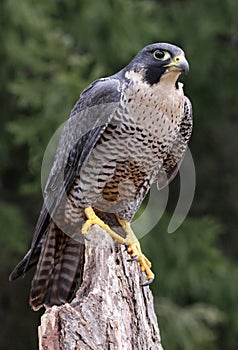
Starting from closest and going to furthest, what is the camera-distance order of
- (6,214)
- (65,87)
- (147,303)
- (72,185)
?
(147,303)
(72,185)
(65,87)
(6,214)

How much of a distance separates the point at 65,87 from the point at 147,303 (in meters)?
3.03

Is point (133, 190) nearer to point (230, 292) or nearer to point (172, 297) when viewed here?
point (172, 297)

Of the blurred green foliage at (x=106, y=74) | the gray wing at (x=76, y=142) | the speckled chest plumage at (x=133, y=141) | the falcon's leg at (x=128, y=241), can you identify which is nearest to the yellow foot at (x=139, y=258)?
the falcon's leg at (x=128, y=241)

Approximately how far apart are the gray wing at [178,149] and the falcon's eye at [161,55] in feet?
0.85

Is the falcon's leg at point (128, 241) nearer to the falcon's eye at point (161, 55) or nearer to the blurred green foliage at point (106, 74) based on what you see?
the falcon's eye at point (161, 55)

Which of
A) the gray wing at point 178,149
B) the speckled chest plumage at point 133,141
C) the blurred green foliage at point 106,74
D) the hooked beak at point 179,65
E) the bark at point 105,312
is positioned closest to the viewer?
the bark at point 105,312

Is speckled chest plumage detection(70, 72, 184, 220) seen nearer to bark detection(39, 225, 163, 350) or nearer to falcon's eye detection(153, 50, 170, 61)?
falcon's eye detection(153, 50, 170, 61)

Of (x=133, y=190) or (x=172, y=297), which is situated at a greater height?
(x=133, y=190)

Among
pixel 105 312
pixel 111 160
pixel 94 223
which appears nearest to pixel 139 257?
pixel 94 223

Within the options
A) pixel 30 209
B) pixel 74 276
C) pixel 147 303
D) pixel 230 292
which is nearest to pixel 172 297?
pixel 230 292

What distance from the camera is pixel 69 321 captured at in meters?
2.97

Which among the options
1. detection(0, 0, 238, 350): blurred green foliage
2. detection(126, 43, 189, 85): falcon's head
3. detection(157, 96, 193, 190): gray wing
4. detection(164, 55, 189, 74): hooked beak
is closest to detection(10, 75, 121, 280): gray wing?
detection(126, 43, 189, 85): falcon's head

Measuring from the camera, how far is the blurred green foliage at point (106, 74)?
6.33 m

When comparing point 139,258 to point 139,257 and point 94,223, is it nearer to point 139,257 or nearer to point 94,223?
point 139,257
